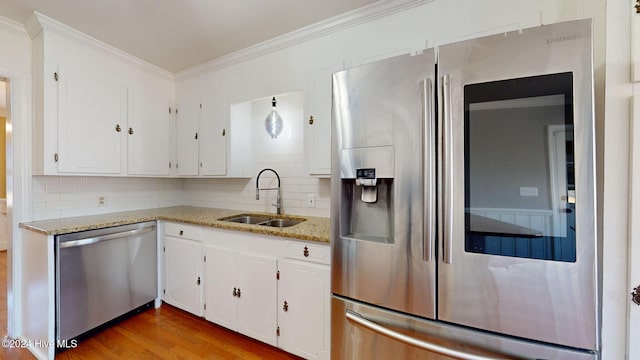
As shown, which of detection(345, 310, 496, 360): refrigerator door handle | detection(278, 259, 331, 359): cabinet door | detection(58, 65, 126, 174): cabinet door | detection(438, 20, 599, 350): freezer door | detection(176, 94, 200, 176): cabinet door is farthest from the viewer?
detection(176, 94, 200, 176): cabinet door

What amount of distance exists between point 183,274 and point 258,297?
868 mm

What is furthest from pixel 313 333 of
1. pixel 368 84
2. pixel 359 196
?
pixel 368 84

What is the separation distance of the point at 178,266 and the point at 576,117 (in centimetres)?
273

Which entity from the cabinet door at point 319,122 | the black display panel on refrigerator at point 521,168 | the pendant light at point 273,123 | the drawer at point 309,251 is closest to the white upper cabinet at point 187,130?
the pendant light at point 273,123

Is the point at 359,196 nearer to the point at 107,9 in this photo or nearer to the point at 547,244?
the point at 547,244

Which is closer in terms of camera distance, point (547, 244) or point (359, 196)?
point (547, 244)

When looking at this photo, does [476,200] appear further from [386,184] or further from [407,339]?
[407,339]

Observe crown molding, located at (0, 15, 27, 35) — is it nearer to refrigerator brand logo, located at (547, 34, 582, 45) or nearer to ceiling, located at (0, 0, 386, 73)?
ceiling, located at (0, 0, 386, 73)

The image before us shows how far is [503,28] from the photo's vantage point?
143 centimetres

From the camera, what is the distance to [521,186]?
910 millimetres

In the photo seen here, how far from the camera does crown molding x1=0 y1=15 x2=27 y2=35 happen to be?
1.88m

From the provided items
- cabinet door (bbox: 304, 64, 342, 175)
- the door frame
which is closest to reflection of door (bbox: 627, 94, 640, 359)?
cabinet door (bbox: 304, 64, 342, 175)

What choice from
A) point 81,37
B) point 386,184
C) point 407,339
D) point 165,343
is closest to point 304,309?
point 407,339

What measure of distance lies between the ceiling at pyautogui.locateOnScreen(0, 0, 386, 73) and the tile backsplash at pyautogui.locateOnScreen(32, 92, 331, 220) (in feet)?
1.97
